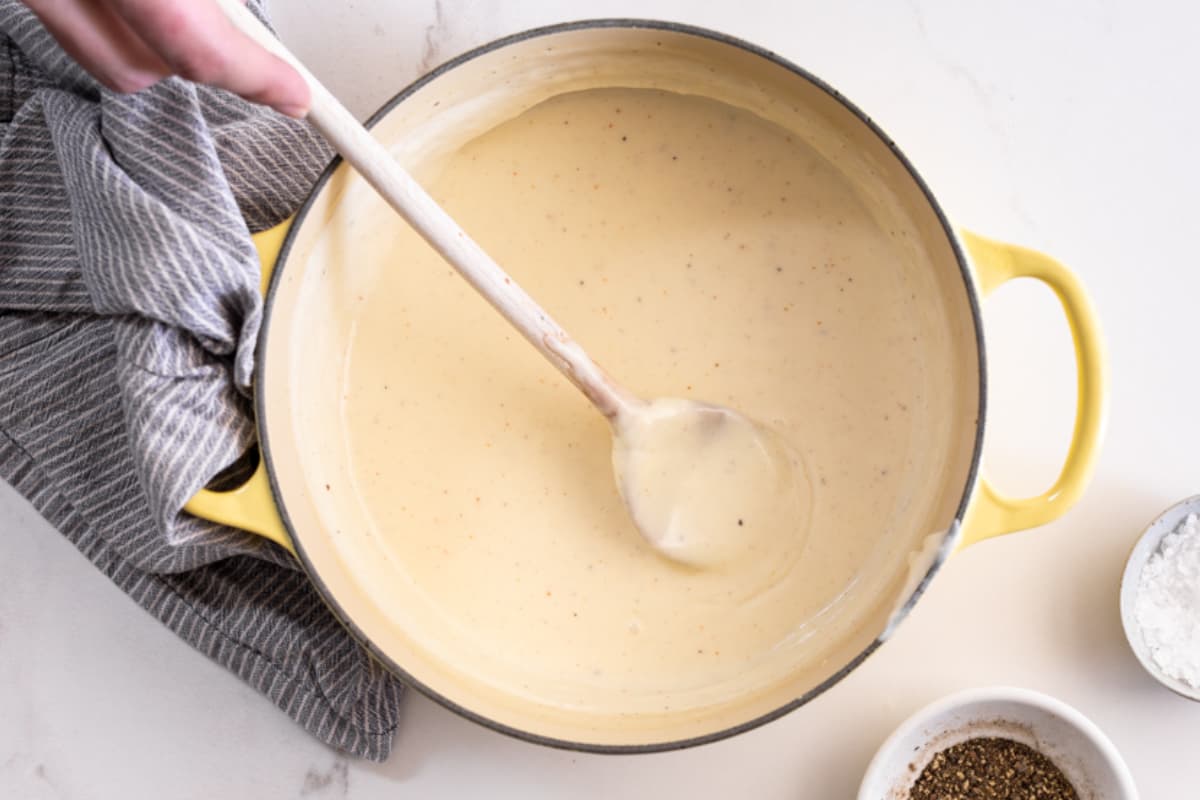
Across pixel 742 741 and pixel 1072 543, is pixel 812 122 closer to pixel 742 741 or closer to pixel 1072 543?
pixel 1072 543

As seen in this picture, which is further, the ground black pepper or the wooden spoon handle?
the ground black pepper

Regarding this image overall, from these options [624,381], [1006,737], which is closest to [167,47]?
[624,381]

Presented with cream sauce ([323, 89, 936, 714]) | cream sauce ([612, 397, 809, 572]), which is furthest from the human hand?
cream sauce ([612, 397, 809, 572])

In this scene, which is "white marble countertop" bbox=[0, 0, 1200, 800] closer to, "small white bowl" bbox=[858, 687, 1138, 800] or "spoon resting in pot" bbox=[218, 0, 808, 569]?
"small white bowl" bbox=[858, 687, 1138, 800]

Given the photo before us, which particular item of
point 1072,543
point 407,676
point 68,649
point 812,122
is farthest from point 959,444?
point 68,649

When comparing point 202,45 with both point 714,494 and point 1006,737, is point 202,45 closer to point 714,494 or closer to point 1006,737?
point 714,494

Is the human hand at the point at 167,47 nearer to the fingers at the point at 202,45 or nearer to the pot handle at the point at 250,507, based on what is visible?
the fingers at the point at 202,45

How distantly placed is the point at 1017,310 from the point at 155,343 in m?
0.73

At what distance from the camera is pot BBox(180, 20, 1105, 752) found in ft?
2.72

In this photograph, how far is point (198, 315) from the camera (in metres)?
0.82

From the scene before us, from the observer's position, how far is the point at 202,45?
1.84 feet

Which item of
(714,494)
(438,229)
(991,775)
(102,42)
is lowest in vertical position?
(991,775)

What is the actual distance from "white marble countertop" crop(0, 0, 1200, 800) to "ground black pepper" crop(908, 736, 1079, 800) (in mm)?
52

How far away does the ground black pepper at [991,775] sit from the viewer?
946 millimetres
